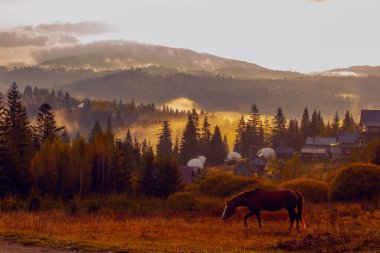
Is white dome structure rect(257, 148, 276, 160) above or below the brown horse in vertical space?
below

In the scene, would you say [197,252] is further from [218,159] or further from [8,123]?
[218,159]

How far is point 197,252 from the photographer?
16.1 meters

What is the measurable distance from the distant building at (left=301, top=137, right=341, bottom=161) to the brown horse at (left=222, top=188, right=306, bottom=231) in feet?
366

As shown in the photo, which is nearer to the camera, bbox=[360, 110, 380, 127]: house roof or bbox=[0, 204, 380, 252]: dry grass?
bbox=[0, 204, 380, 252]: dry grass

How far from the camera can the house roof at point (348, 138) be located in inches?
5162

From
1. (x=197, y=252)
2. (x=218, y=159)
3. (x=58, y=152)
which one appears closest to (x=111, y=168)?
(x=58, y=152)

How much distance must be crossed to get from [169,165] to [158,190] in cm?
327

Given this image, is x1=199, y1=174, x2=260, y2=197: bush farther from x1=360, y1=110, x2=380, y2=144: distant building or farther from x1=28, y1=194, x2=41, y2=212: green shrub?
x1=360, y1=110, x2=380, y2=144: distant building

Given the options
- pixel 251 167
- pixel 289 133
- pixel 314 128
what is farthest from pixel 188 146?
pixel 314 128

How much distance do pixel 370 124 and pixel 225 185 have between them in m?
87.2

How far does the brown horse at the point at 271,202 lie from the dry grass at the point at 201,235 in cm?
70

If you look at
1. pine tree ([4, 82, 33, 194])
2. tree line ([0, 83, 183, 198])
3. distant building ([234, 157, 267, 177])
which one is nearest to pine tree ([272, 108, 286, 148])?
distant building ([234, 157, 267, 177])

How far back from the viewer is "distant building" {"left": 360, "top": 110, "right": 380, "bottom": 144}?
125 metres

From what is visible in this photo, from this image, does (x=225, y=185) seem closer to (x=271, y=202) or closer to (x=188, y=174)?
(x=271, y=202)
